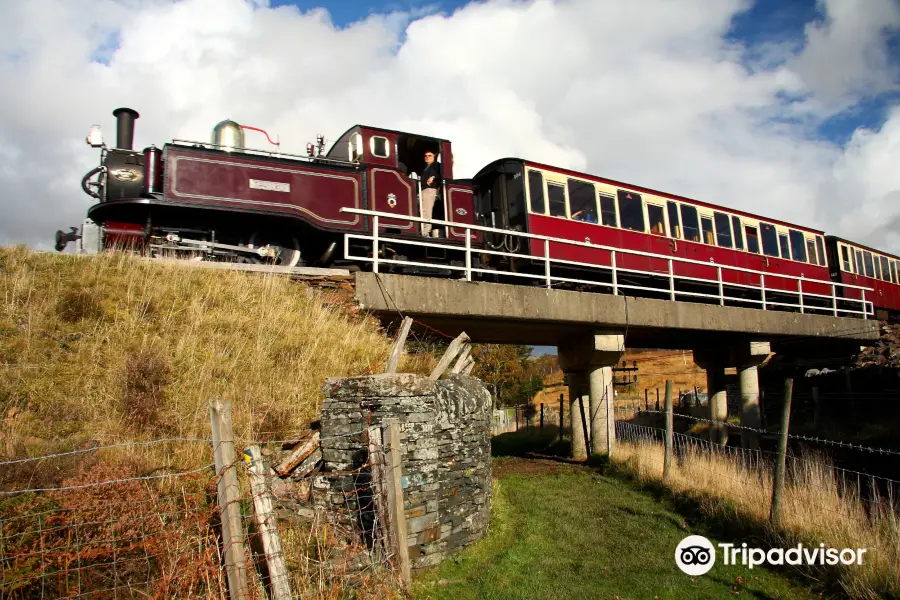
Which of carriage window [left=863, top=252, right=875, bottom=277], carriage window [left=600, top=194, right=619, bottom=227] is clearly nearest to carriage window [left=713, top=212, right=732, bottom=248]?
carriage window [left=600, top=194, right=619, bottom=227]

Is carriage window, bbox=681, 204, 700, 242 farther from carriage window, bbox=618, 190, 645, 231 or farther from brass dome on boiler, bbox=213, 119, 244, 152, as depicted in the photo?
brass dome on boiler, bbox=213, 119, 244, 152

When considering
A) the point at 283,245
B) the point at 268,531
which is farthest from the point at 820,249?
the point at 268,531

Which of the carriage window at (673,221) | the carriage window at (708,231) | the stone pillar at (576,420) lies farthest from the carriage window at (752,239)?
the stone pillar at (576,420)

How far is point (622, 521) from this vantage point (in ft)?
27.8

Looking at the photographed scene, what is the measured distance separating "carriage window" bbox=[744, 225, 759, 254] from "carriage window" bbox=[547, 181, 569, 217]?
311 inches

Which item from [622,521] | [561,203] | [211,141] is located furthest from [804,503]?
[211,141]

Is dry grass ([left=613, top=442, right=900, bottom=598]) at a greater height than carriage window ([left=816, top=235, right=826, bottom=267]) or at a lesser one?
lesser

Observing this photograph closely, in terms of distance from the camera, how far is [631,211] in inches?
653

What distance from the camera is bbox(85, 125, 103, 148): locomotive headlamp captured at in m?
10.9

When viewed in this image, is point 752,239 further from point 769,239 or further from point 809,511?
point 809,511

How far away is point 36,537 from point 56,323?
402 centimetres

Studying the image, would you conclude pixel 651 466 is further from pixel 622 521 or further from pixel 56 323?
pixel 56 323

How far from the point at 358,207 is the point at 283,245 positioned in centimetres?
161

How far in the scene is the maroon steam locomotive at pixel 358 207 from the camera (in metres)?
10.8
